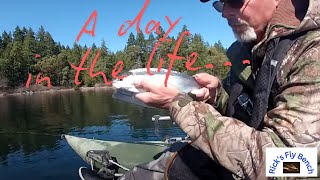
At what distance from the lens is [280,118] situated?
1.81 m

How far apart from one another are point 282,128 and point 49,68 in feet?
245

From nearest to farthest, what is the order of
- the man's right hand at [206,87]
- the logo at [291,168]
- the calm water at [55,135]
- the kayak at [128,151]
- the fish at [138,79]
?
the logo at [291,168] < the fish at [138,79] < the man's right hand at [206,87] < the kayak at [128,151] < the calm water at [55,135]

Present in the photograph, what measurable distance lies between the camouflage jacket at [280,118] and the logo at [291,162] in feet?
0.10

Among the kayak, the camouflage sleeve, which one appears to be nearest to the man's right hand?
the camouflage sleeve

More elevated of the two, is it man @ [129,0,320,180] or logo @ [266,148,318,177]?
man @ [129,0,320,180]

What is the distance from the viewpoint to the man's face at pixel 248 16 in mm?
2221

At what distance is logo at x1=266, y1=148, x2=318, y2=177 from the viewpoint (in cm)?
178

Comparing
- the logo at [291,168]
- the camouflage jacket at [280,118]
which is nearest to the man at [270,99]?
the camouflage jacket at [280,118]

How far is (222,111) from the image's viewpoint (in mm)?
2994

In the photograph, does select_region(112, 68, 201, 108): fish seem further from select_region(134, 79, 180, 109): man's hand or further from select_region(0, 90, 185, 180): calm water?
select_region(0, 90, 185, 180): calm water

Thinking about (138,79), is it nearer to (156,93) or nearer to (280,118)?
(156,93)

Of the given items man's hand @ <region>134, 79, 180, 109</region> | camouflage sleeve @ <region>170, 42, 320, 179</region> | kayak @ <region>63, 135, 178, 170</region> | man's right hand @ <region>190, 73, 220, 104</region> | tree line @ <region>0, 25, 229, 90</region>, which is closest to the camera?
camouflage sleeve @ <region>170, 42, 320, 179</region>

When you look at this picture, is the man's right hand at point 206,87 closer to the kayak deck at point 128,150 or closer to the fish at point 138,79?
the fish at point 138,79

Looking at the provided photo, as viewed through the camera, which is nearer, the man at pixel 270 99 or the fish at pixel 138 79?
the man at pixel 270 99
